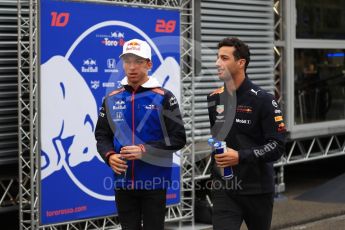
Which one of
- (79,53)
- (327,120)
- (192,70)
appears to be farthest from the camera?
(327,120)

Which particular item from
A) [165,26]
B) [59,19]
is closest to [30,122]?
[59,19]

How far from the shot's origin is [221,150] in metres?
4.95

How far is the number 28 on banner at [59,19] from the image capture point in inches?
288

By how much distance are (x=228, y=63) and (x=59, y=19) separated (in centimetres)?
282

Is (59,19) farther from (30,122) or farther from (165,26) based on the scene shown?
Result: (165,26)

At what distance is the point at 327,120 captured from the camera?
12477mm

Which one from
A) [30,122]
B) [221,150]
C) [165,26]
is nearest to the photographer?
[221,150]

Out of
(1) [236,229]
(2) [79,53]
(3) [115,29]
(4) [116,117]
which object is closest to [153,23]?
(3) [115,29]

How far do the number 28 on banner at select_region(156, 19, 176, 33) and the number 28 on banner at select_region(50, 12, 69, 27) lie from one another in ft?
4.35

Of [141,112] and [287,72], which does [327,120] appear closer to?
[287,72]

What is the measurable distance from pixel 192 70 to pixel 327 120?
14.7 feet

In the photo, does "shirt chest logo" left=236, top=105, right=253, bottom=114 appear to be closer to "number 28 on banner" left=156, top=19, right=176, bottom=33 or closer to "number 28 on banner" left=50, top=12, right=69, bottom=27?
"number 28 on banner" left=50, top=12, right=69, bottom=27

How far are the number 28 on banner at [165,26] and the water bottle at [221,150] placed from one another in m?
3.52

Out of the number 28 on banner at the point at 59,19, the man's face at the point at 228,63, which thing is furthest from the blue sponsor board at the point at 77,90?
the man's face at the point at 228,63
